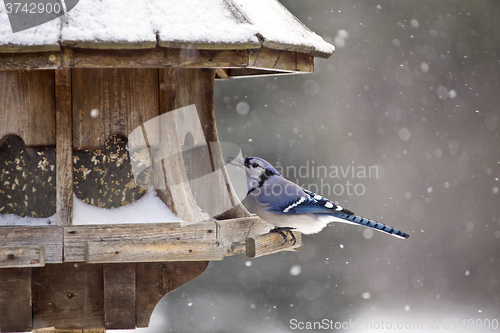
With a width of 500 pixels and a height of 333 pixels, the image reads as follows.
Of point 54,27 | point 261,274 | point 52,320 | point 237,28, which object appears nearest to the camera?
point 54,27

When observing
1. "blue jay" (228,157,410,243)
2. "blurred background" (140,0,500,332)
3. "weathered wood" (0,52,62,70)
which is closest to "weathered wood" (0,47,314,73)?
"weathered wood" (0,52,62,70)

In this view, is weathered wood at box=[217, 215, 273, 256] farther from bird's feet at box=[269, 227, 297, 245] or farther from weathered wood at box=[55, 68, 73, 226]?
weathered wood at box=[55, 68, 73, 226]

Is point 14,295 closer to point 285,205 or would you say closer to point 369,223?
point 285,205

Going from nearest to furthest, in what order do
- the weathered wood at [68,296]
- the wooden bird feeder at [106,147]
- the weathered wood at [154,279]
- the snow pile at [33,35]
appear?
1. the snow pile at [33,35]
2. the wooden bird feeder at [106,147]
3. the weathered wood at [68,296]
4. the weathered wood at [154,279]

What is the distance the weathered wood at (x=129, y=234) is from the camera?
2.33m

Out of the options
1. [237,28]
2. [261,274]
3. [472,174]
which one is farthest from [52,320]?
[472,174]

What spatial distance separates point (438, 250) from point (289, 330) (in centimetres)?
251

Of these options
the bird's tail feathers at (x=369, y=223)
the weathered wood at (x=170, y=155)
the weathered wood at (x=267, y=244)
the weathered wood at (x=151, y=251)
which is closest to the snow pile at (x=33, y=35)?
the weathered wood at (x=170, y=155)

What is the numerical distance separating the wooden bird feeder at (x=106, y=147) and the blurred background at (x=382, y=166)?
4051mm

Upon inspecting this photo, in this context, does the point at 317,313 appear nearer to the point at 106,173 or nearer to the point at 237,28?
the point at 106,173

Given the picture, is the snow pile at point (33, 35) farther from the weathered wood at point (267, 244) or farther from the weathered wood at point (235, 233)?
the weathered wood at point (267, 244)

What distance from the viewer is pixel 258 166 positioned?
11.7 ft

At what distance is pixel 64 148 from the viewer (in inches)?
102

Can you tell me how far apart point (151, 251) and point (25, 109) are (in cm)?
97
